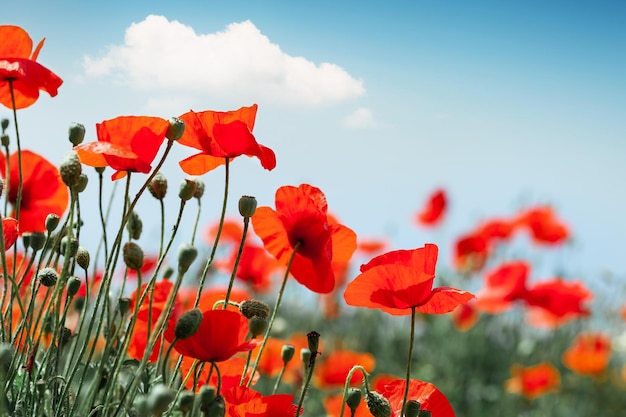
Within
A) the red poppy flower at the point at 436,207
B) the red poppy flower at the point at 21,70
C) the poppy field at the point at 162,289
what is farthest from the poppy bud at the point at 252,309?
the red poppy flower at the point at 436,207

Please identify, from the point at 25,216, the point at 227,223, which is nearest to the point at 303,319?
the point at 227,223

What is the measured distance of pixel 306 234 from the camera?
1109 mm

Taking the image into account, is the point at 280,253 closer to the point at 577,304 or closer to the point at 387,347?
the point at 577,304

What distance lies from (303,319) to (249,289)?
2.46 metres

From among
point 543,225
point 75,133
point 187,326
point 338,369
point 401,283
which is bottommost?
point 338,369

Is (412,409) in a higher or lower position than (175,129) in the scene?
lower

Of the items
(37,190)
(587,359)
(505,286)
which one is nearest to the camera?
(37,190)

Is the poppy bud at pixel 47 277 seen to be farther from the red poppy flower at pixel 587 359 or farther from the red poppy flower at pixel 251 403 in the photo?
the red poppy flower at pixel 587 359

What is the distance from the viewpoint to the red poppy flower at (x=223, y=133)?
42.0 inches

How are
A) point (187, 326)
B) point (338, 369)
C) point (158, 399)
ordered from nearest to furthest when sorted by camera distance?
point (158, 399) → point (187, 326) → point (338, 369)

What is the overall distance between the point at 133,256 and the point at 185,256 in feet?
0.19

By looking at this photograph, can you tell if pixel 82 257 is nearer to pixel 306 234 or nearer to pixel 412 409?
pixel 306 234

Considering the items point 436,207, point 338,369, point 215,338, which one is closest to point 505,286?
point 338,369

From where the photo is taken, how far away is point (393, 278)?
3.43 feet
